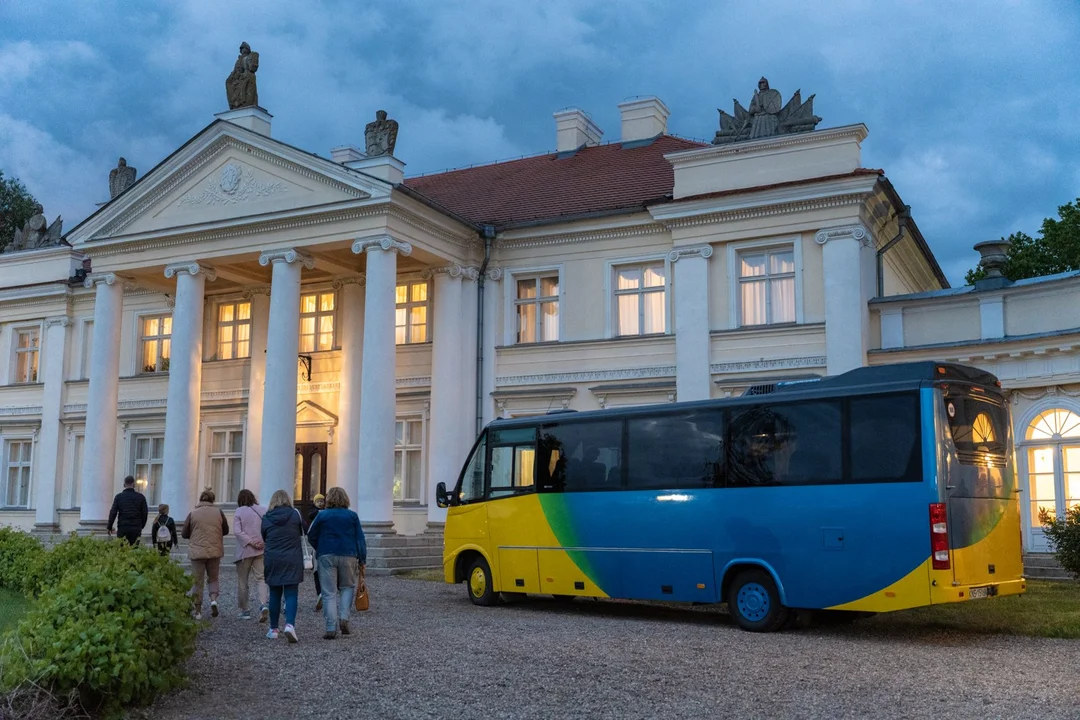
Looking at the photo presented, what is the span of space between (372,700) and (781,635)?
6.16m

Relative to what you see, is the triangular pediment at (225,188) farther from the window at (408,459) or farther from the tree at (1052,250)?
the tree at (1052,250)

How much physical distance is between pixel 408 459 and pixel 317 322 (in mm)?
4419

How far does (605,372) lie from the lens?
77.4 ft

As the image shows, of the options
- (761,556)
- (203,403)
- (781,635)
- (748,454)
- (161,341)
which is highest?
(161,341)

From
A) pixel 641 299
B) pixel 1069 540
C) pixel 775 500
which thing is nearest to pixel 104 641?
pixel 775 500

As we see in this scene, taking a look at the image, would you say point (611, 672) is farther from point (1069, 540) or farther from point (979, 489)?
point (1069, 540)

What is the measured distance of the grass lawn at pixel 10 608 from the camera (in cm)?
1020

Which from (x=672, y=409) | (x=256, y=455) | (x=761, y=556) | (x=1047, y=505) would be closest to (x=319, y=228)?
(x=256, y=455)

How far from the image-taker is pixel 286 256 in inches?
943

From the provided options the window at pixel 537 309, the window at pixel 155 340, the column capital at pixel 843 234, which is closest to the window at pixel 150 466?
the window at pixel 155 340

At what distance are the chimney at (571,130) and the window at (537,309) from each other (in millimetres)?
6563

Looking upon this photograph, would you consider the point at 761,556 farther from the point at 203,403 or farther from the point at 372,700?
the point at 203,403

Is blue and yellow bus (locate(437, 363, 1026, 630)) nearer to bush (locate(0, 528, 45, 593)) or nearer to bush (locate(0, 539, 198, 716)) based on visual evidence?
bush (locate(0, 528, 45, 593))

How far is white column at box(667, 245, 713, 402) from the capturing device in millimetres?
22344
